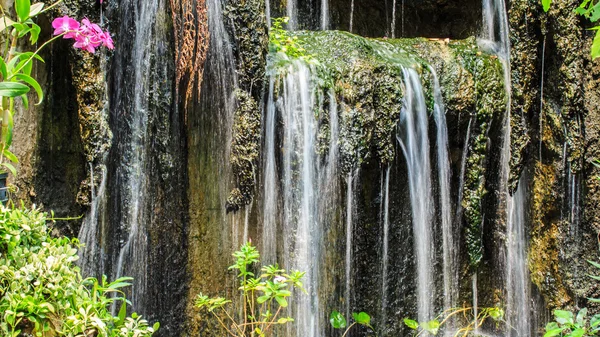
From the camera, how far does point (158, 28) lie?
4.66 m

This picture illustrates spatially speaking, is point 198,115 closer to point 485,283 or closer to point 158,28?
point 158,28

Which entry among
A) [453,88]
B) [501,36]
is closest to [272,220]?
[453,88]

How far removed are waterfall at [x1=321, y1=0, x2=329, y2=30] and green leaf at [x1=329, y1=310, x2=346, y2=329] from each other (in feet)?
10.4

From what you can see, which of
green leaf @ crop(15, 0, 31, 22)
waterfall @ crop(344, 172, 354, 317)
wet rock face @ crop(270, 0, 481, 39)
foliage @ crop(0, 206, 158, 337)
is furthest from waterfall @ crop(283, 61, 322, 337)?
green leaf @ crop(15, 0, 31, 22)

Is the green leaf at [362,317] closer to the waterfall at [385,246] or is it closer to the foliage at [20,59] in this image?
the waterfall at [385,246]

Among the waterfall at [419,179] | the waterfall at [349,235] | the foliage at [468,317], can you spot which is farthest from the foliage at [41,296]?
the foliage at [468,317]

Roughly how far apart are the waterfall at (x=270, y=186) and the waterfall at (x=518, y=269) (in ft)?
7.13

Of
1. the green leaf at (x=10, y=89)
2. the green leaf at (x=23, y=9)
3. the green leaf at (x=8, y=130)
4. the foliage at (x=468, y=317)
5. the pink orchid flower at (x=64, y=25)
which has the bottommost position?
the foliage at (x=468, y=317)

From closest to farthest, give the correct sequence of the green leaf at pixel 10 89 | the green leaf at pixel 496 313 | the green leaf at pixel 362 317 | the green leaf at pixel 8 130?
the green leaf at pixel 10 89 < the green leaf at pixel 8 130 < the green leaf at pixel 362 317 < the green leaf at pixel 496 313

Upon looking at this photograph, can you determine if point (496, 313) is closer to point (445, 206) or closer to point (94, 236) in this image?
point (445, 206)

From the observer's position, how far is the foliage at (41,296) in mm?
2389

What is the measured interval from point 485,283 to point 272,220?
224cm

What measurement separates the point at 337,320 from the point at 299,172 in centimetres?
133

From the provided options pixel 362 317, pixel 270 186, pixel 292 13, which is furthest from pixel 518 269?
pixel 292 13
